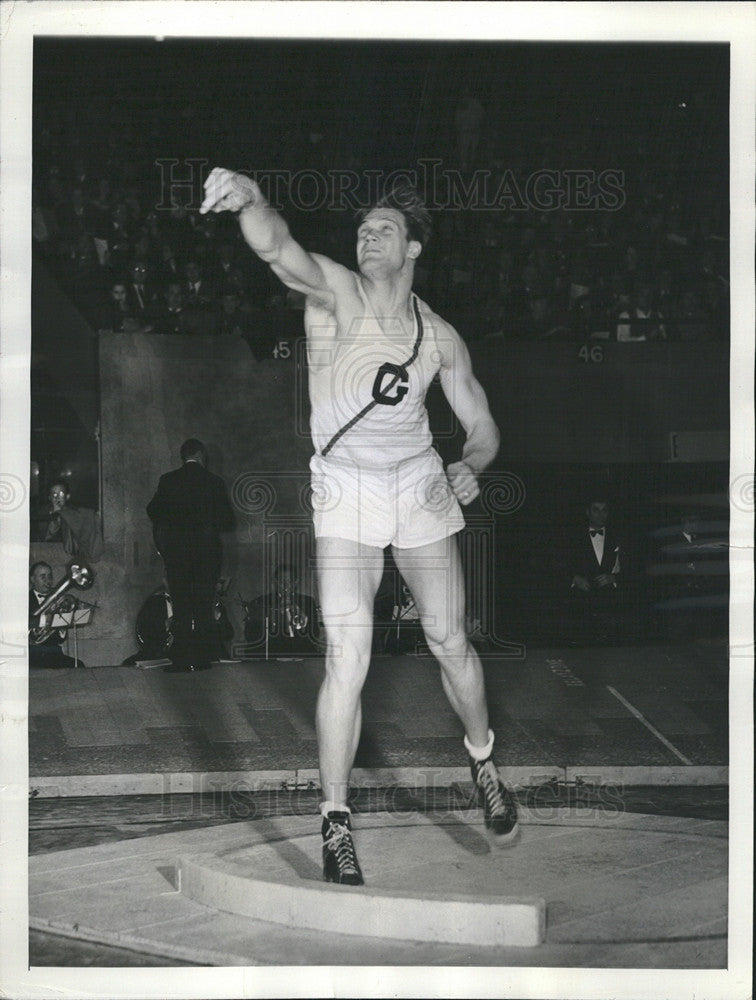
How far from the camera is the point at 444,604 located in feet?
19.1

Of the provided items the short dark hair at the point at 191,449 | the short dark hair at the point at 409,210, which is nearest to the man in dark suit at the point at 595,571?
the short dark hair at the point at 191,449

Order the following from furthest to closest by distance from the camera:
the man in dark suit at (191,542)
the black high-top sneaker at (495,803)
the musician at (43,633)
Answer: the musician at (43,633)
the man in dark suit at (191,542)
the black high-top sneaker at (495,803)

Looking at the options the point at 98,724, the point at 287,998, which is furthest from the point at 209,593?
the point at 287,998

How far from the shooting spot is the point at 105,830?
6.60m

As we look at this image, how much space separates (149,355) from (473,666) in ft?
13.0

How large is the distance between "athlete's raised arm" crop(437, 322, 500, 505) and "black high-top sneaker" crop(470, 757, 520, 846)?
109 cm

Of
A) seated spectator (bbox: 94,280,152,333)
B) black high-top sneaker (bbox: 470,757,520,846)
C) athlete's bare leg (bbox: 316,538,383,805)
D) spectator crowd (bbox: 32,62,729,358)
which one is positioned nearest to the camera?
athlete's bare leg (bbox: 316,538,383,805)

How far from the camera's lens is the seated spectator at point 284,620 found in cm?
725

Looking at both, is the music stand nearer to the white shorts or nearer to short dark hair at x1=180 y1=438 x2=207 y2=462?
short dark hair at x1=180 y1=438 x2=207 y2=462

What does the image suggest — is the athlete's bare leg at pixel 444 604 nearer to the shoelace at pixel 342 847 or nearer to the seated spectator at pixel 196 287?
the shoelace at pixel 342 847

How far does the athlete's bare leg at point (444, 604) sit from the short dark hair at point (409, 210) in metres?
1.23

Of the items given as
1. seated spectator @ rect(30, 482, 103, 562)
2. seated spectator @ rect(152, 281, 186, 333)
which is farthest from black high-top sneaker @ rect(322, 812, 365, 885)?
seated spectator @ rect(152, 281, 186, 333)

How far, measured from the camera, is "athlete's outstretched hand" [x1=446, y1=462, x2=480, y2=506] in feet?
19.7

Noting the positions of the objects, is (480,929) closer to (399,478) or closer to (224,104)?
(399,478)
